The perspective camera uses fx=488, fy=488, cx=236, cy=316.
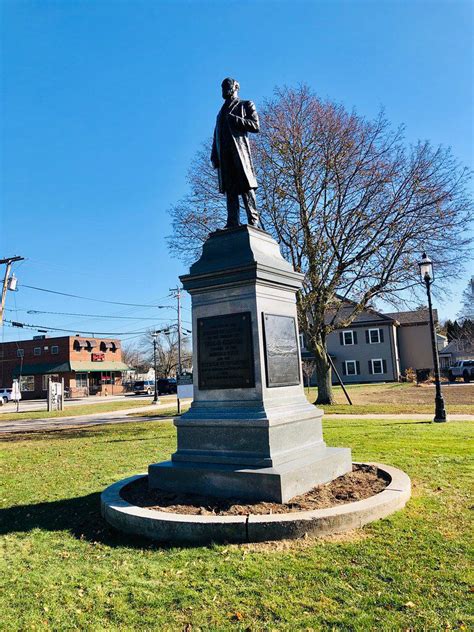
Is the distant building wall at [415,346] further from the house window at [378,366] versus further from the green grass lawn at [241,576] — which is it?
the green grass lawn at [241,576]

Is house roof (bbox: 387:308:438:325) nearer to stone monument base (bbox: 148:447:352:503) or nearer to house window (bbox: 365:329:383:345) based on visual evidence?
house window (bbox: 365:329:383:345)

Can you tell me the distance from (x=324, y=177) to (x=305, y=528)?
1853 centimetres

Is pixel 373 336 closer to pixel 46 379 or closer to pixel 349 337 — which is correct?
pixel 349 337

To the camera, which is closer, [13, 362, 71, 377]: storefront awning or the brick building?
[13, 362, 71, 377]: storefront awning

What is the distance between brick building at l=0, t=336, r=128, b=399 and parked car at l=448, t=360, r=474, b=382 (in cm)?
4197

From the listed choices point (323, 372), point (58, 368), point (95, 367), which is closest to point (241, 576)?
point (323, 372)

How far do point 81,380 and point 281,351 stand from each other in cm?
6040

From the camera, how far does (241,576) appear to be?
368cm

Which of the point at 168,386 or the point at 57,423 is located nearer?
the point at 57,423

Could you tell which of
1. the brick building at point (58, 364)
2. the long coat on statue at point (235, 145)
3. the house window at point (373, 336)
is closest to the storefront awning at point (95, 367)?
the brick building at point (58, 364)

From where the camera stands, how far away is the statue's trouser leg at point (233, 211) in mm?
7148

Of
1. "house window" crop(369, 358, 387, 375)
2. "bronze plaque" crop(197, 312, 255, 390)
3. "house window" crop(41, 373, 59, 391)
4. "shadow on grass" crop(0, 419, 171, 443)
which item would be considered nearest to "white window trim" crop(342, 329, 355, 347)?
"house window" crop(369, 358, 387, 375)

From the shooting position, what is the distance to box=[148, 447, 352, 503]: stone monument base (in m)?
5.07

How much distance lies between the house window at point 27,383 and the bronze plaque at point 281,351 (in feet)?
201
